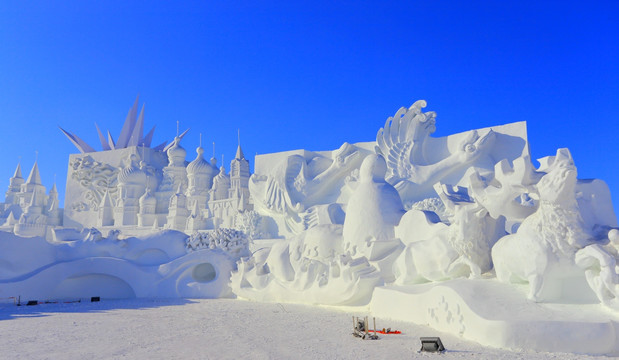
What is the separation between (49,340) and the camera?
16.6 ft

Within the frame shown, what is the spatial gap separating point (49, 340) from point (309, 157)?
1009cm

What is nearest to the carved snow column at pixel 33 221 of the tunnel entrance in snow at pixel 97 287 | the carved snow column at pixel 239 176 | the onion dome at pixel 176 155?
the onion dome at pixel 176 155

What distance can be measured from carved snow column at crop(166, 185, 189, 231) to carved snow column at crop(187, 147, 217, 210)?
2.00 metres

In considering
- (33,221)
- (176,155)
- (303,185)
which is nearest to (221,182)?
(176,155)

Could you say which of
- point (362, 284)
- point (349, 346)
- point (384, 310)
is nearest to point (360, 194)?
point (362, 284)

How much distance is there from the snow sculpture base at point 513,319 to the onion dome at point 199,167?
1928 cm

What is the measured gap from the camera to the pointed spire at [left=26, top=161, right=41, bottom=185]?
27.9 meters

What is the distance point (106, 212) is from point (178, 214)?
5.65 m

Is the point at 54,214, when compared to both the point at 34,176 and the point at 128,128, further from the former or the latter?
the point at 128,128

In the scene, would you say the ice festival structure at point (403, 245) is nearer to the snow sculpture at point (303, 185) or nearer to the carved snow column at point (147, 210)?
the snow sculpture at point (303, 185)

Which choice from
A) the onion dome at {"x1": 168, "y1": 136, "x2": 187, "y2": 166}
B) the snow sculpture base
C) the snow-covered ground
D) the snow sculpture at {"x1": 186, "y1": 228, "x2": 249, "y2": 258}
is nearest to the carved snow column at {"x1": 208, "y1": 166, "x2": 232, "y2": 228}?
the onion dome at {"x1": 168, "y1": 136, "x2": 187, "y2": 166}

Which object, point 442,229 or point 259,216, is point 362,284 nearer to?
point 442,229

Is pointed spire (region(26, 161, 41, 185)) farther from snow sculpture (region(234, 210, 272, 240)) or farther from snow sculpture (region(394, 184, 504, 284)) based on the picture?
snow sculpture (region(394, 184, 504, 284))

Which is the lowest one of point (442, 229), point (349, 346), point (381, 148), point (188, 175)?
point (349, 346)
